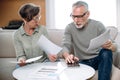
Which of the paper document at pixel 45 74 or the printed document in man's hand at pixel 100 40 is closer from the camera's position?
the paper document at pixel 45 74

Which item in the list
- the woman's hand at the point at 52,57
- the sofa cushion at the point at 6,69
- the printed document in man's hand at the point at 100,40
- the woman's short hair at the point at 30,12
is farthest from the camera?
the sofa cushion at the point at 6,69

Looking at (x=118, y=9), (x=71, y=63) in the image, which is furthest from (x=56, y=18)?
(x=71, y=63)

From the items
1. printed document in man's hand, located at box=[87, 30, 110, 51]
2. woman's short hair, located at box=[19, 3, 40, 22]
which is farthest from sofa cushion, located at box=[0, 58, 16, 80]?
printed document in man's hand, located at box=[87, 30, 110, 51]

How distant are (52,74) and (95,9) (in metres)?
2.23

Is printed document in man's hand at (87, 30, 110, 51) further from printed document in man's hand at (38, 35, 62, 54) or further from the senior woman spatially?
the senior woman

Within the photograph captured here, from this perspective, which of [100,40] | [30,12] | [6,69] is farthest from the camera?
[6,69]

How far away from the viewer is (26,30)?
2223 millimetres

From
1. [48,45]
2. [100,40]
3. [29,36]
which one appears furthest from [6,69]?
[100,40]

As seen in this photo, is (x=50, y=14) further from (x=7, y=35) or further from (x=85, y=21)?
(x=85, y=21)

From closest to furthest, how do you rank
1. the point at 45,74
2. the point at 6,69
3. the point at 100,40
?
1. the point at 45,74
2. the point at 100,40
3. the point at 6,69

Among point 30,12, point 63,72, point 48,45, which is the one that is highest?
point 30,12

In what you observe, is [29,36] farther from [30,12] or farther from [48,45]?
[48,45]

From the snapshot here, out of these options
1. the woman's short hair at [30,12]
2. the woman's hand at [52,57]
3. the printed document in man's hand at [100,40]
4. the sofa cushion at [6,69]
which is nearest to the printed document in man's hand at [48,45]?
the woman's hand at [52,57]

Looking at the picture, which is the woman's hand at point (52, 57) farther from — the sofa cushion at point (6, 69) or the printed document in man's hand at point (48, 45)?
the sofa cushion at point (6, 69)
